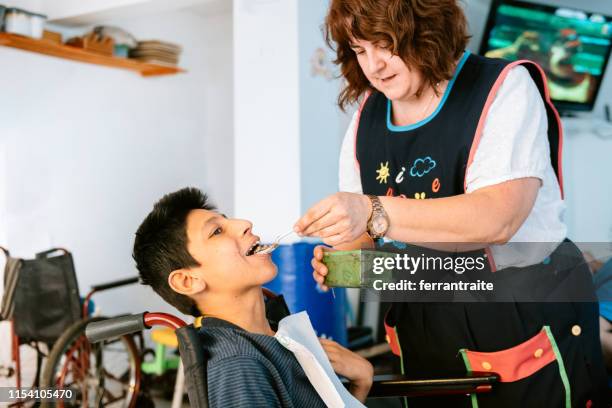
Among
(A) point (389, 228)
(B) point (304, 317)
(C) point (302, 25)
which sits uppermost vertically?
(C) point (302, 25)

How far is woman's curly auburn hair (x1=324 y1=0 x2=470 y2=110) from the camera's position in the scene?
128cm

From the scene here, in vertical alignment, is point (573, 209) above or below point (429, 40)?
below

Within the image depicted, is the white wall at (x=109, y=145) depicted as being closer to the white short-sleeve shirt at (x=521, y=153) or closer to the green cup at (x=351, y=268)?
the green cup at (x=351, y=268)

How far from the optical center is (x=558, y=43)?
485cm

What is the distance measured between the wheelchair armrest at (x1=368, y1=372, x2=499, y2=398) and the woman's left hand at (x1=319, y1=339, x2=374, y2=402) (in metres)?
0.03

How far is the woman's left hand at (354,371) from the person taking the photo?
4.79ft

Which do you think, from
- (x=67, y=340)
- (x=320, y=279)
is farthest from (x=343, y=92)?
(x=67, y=340)

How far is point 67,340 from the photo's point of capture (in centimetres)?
290

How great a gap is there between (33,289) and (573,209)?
13.4ft

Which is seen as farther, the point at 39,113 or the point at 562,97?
the point at 562,97

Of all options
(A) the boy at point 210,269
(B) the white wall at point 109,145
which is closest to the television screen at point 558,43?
(B) the white wall at point 109,145

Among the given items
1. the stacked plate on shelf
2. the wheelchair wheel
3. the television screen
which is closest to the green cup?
the wheelchair wheel

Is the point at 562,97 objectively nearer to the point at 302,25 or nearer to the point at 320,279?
the point at 302,25

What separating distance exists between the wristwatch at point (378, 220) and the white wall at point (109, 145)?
11.0ft
